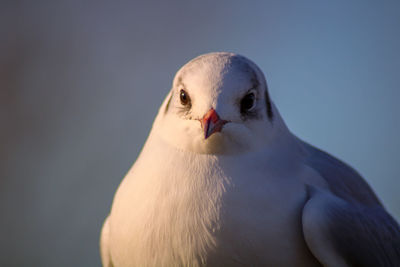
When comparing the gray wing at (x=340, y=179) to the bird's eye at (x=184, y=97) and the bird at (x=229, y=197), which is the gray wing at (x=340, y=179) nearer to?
the bird at (x=229, y=197)

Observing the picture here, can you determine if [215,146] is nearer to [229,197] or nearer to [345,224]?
[229,197]

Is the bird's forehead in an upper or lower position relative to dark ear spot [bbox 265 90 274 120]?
upper

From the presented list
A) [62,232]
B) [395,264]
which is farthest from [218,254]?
[62,232]

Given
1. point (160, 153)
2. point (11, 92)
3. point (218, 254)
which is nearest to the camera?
point (218, 254)

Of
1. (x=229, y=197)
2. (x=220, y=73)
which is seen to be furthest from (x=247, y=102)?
(x=229, y=197)

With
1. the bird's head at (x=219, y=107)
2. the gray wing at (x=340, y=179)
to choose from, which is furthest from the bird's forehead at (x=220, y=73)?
the gray wing at (x=340, y=179)

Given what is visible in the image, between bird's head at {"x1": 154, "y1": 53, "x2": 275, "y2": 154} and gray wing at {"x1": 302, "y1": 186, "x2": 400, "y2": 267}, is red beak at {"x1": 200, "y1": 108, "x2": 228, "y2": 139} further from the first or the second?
gray wing at {"x1": 302, "y1": 186, "x2": 400, "y2": 267}

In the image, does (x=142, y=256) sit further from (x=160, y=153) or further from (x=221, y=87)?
(x=221, y=87)

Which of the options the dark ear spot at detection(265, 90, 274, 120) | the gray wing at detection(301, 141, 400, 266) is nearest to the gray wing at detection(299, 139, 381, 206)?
the gray wing at detection(301, 141, 400, 266)
